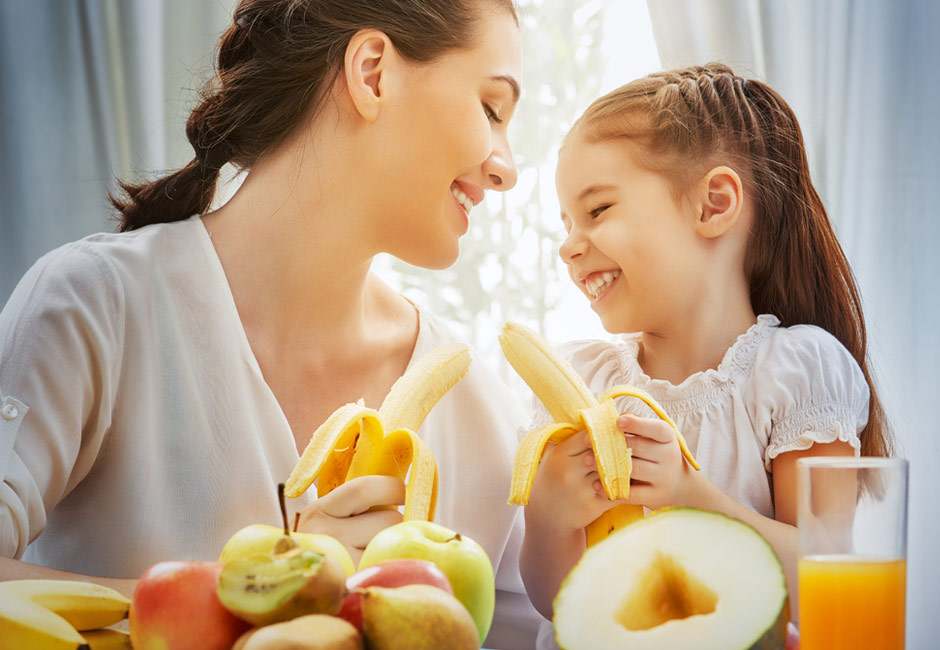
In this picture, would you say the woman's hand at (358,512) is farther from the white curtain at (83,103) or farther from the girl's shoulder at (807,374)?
the white curtain at (83,103)

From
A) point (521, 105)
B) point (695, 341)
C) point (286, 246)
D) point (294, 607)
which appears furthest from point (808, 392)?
point (521, 105)

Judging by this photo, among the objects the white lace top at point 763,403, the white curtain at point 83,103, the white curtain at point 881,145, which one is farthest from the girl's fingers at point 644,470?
the white curtain at point 83,103

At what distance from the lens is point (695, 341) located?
4.41 feet

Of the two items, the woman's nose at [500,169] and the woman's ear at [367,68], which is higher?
the woman's ear at [367,68]

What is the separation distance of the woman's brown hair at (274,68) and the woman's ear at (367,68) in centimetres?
2

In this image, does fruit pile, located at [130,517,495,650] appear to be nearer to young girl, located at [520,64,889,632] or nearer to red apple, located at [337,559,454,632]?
red apple, located at [337,559,454,632]

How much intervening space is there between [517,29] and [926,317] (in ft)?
4.39

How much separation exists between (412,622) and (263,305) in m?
0.83

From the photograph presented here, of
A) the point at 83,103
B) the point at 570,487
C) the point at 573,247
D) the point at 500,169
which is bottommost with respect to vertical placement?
the point at 570,487

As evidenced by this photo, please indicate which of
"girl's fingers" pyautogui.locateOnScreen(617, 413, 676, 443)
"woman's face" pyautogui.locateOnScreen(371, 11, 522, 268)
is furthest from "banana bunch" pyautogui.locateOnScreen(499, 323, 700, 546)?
"woman's face" pyautogui.locateOnScreen(371, 11, 522, 268)

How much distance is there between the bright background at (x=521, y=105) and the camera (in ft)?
7.13

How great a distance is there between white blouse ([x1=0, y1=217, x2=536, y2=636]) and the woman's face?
10.9 inches

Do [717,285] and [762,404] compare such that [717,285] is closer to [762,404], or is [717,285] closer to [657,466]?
[762,404]

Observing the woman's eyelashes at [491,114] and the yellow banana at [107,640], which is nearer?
the yellow banana at [107,640]
